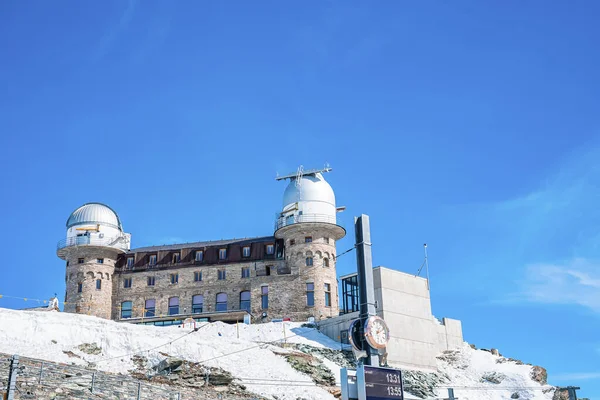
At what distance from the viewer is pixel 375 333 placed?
40312mm

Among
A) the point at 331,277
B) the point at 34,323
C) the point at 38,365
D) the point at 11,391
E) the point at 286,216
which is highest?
the point at 286,216

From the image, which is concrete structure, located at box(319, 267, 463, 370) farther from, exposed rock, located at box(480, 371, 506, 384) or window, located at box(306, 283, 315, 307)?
window, located at box(306, 283, 315, 307)

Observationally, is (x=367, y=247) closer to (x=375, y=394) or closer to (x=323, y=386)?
(x=375, y=394)

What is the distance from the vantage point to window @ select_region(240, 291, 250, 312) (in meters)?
84.8

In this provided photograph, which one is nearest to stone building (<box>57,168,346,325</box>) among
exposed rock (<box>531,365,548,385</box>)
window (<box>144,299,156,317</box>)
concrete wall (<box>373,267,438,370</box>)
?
window (<box>144,299,156,317</box>)

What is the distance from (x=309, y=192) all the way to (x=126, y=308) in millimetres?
24575

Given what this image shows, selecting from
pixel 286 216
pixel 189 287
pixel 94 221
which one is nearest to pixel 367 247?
pixel 286 216

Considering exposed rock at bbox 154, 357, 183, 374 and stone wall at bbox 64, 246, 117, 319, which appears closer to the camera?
exposed rock at bbox 154, 357, 183, 374

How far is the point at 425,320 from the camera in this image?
75.2m

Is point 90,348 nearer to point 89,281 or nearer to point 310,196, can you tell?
point 89,281

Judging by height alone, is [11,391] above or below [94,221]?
below

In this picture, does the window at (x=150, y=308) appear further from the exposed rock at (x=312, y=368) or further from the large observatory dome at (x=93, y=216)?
the exposed rock at (x=312, y=368)

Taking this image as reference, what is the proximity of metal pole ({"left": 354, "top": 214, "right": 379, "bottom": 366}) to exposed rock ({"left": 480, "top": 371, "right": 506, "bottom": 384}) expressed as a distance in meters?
33.1

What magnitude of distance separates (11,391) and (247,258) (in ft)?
195
